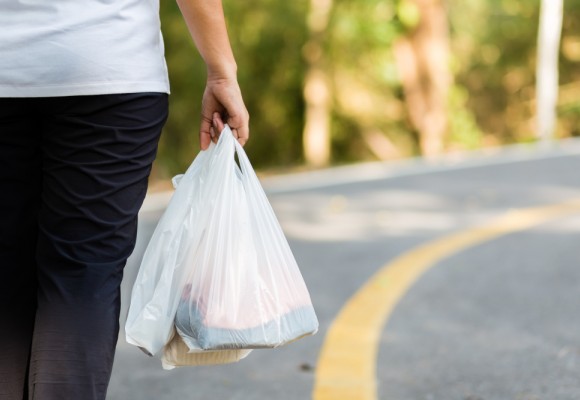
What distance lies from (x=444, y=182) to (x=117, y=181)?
821 cm

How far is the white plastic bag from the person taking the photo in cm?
231

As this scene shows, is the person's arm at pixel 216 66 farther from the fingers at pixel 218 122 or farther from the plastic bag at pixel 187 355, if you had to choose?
the plastic bag at pixel 187 355

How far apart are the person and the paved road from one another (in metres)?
1.29

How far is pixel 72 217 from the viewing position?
215 centimetres

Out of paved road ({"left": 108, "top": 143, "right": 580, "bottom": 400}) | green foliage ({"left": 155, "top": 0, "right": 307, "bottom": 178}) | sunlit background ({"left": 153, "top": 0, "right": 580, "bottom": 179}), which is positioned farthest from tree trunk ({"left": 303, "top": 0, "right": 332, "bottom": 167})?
paved road ({"left": 108, "top": 143, "right": 580, "bottom": 400})

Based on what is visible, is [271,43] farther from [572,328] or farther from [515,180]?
[572,328]

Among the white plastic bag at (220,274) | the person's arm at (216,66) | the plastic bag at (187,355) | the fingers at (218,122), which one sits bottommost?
the plastic bag at (187,355)

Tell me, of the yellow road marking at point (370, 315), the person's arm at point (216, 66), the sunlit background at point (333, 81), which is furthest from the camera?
the sunlit background at point (333, 81)

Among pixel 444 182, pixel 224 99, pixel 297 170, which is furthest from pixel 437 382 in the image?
pixel 297 170

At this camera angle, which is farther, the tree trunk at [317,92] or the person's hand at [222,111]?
the tree trunk at [317,92]

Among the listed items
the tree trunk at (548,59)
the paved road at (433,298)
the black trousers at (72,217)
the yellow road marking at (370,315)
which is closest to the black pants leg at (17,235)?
the black trousers at (72,217)

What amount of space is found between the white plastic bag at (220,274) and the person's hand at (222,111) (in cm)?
3

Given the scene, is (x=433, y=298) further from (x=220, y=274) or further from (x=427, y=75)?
(x=427, y=75)

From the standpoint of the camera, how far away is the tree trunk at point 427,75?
21.8 m
